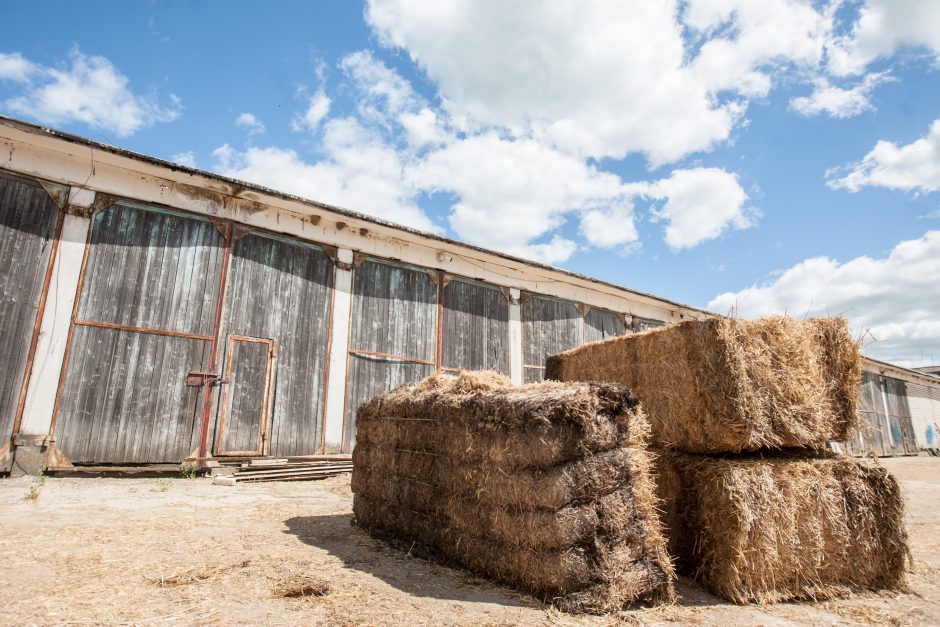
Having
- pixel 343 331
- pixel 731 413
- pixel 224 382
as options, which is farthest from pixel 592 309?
pixel 731 413

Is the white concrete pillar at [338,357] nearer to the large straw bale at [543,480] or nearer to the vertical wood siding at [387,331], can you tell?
the vertical wood siding at [387,331]

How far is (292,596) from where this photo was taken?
3432 mm

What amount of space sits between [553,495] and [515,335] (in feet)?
34.2

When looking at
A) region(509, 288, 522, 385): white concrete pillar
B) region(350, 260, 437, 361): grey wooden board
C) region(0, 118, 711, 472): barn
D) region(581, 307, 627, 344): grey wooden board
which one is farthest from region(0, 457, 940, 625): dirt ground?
region(581, 307, 627, 344): grey wooden board

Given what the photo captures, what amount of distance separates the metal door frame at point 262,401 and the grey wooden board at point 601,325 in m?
9.17

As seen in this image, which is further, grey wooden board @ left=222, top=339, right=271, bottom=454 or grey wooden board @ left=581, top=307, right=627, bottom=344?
grey wooden board @ left=581, top=307, right=627, bottom=344

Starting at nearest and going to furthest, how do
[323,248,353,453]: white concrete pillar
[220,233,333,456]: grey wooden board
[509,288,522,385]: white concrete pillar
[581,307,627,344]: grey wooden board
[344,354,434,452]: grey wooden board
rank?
1. [220,233,333,456]: grey wooden board
2. [323,248,353,453]: white concrete pillar
3. [344,354,434,452]: grey wooden board
4. [509,288,522,385]: white concrete pillar
5. [581,307,627,344]: grey wooden board

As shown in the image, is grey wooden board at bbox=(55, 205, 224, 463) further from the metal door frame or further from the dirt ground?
the dirt ground

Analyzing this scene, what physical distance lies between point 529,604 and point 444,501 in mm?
1218

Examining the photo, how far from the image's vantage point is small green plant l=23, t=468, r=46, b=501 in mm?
6273

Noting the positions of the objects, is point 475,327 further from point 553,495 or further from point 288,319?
point 553,495

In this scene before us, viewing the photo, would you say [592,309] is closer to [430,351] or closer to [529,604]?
[430,351]

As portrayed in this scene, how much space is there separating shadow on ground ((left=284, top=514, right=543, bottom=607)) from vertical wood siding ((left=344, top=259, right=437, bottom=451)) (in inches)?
212

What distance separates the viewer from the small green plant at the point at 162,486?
7345 millimetres
